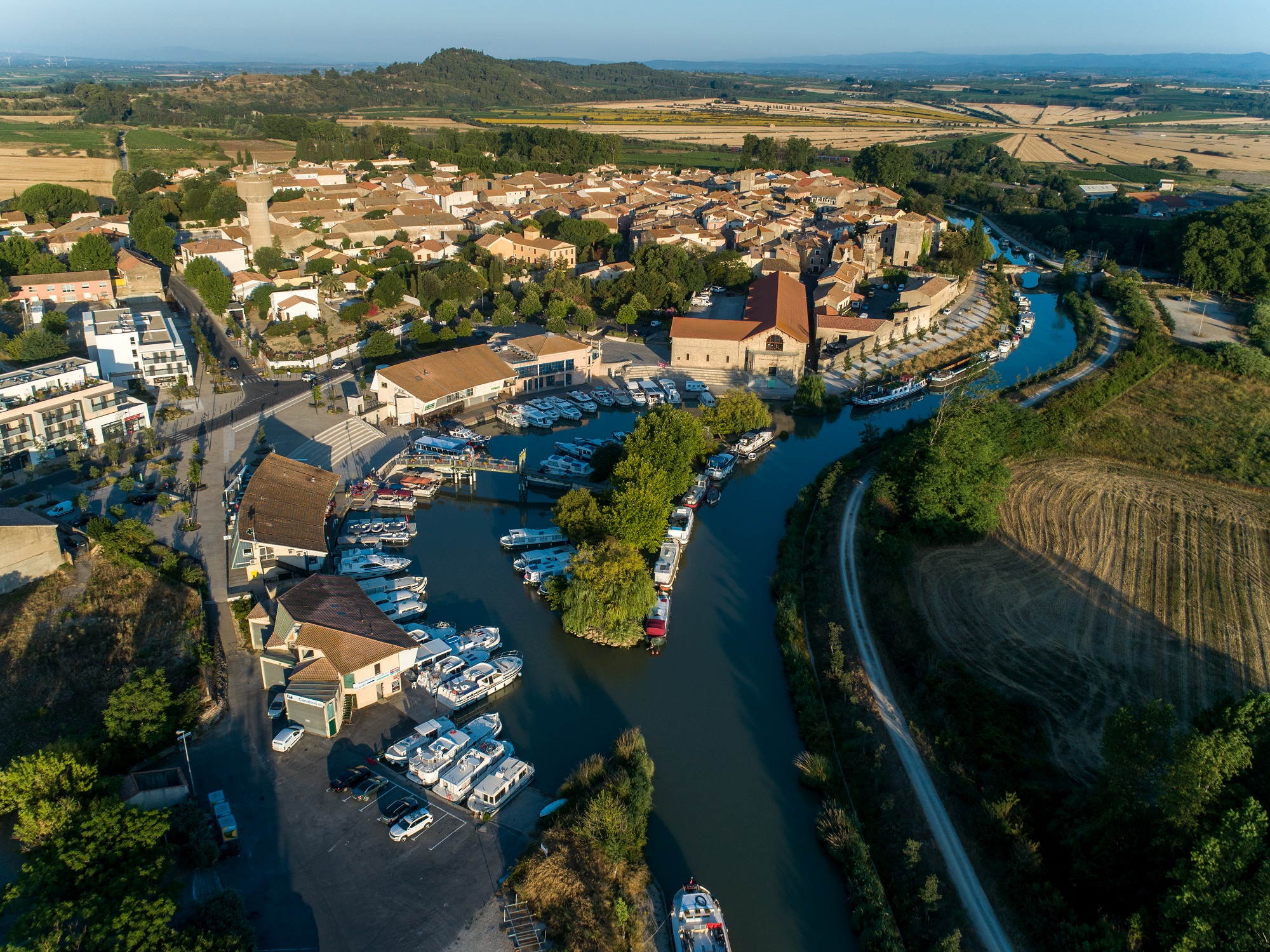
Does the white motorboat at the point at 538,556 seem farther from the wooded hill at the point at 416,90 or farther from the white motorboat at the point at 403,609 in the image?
the wooded hill at the point at 416,90

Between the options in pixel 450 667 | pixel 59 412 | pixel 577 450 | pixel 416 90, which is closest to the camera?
pixel 450 667

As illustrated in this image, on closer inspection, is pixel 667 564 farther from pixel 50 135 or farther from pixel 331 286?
pixel 50 135

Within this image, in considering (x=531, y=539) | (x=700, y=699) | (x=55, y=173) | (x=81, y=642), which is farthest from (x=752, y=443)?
(x=55, y=173)

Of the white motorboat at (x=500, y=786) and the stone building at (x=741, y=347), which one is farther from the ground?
the stone building at (x=741, y=347)

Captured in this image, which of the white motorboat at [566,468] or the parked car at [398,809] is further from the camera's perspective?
the white motorboat at [566,468]

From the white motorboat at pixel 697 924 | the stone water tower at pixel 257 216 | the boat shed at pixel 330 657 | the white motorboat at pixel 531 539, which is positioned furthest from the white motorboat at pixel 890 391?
the stone water tower at pixel 257 216

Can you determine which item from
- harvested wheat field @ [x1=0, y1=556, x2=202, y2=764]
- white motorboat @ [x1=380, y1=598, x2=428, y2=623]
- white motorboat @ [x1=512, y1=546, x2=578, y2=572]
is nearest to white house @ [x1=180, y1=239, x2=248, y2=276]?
harvested wheat field @ [x1=0, y1=556, x2=202, y2=764]
